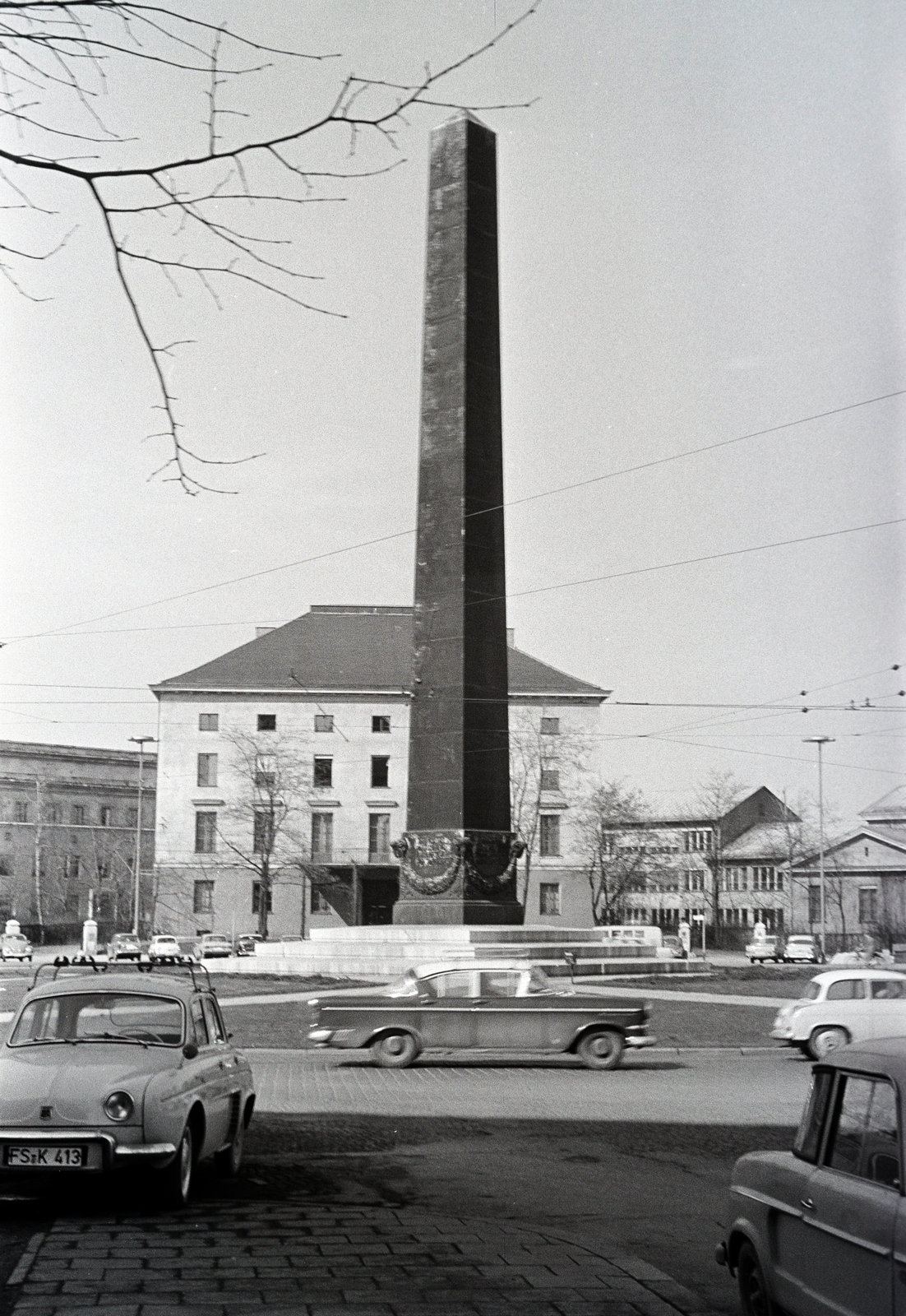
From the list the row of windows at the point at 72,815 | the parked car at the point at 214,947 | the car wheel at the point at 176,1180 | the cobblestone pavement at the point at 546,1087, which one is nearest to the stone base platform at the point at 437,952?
the cobblestone pavement at the point at 546,1087

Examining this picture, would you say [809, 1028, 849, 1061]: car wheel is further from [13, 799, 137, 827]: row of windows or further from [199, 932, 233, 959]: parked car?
[13, 799, 137, 827]: row of windows

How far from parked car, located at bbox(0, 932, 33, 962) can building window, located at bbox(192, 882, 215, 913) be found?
1628 cm

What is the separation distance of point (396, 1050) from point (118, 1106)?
1013 centimetres

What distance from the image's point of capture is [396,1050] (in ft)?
59.0

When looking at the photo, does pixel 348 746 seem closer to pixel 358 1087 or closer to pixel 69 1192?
pixel 358 1087

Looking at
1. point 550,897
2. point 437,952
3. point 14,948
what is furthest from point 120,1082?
point 550,897

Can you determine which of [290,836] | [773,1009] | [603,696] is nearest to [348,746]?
[290,836]

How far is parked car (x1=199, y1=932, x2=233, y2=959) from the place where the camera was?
185ft

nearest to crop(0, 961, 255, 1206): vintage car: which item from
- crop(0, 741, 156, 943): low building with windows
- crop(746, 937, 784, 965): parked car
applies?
crop(0, 741, 156, 943): low building with windows

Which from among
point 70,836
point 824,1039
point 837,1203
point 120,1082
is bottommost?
point 824,1039

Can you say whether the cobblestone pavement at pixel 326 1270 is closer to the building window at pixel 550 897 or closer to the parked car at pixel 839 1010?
the parked car at pixel 839 1010

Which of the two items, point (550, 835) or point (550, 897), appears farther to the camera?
point (550, 897)

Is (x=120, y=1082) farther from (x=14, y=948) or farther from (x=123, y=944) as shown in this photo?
(x=123, y=944)

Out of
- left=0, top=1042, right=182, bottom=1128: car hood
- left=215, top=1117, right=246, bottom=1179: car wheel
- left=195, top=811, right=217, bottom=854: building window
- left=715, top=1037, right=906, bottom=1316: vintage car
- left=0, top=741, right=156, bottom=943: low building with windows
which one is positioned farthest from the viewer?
left=195, top=811, right=217, bottom=854: building window
